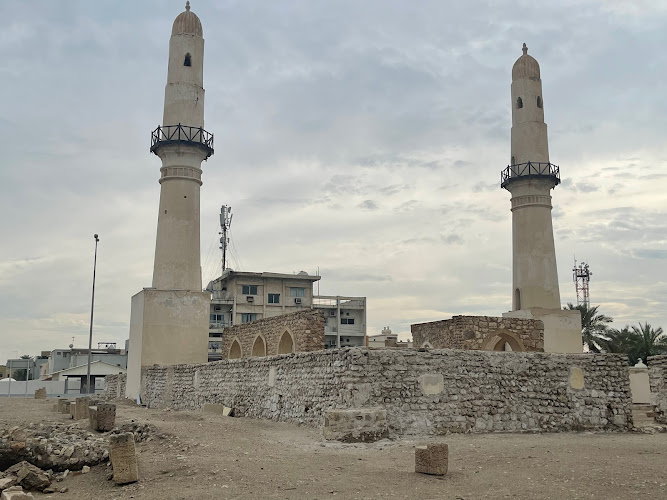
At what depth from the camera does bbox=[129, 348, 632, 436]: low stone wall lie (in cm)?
1110

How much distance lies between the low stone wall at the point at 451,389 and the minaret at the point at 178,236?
9805mm

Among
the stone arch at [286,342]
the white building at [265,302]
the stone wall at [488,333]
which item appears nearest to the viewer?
the stone wall at [488,333]

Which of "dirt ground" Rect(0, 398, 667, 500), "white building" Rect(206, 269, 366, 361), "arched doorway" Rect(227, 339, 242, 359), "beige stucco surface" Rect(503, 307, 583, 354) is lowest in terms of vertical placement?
"dirt ground" Rect(0, 398, 667, 500)

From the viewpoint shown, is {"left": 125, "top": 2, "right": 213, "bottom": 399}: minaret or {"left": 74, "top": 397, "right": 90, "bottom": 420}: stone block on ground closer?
{"left": 74, "top": 397, "right": 90, "bottom": 420}: stone block on ground

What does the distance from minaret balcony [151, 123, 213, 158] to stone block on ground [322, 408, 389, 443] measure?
1704cm

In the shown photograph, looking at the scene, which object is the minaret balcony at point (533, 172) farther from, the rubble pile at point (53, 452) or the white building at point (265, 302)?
the white building at point (265, 302)

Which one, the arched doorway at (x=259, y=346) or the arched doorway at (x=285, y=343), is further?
the arched doorway at (x=259, y=346)

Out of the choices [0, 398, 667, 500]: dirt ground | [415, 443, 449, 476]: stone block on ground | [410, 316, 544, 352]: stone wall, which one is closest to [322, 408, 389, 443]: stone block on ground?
[0, 398, 667, 500]: dirt ground

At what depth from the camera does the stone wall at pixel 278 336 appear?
17484 mm

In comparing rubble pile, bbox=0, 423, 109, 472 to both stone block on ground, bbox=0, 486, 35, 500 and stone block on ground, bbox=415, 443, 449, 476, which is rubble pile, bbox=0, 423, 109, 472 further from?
stone block on ground, bbox=415, 443, 449, 476

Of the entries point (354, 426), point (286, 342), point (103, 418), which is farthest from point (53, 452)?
point (286, 342)

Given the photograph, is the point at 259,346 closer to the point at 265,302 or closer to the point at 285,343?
the point at 285,343

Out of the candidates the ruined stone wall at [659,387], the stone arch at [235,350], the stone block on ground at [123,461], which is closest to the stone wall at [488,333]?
the ruined stone wall at [659,387]

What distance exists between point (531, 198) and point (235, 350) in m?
12.7
